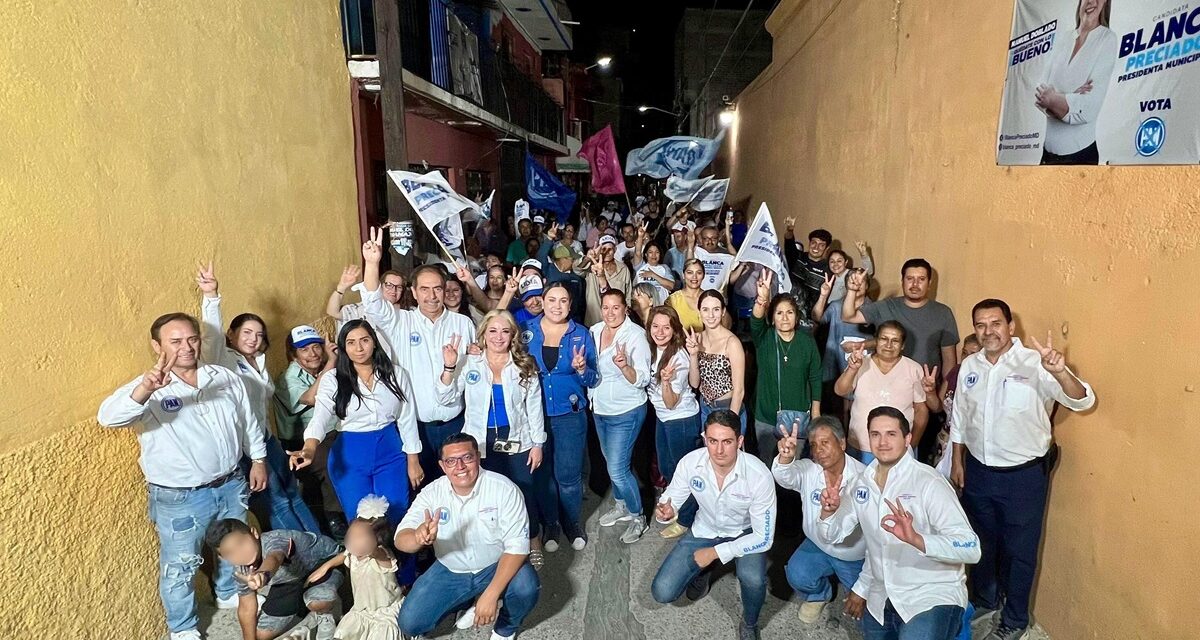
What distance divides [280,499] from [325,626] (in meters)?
0.90

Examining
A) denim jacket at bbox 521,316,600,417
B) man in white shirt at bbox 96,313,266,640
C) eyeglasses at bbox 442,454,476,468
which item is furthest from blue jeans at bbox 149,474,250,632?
denim jacket at bbox 521,316,600,417

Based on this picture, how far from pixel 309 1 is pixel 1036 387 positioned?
6.28m

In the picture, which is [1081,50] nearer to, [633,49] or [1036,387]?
[1036,387]

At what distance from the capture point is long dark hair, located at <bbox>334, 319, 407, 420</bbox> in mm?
4191

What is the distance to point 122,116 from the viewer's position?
148 inches

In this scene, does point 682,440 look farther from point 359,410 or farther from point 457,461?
point 359,410

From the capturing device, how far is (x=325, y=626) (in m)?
3.89

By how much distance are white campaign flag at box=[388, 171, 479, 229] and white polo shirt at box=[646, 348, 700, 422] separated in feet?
7.18

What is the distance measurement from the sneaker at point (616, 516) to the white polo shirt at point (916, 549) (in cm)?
201

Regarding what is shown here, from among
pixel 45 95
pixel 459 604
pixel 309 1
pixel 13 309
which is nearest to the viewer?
pixel 13 309

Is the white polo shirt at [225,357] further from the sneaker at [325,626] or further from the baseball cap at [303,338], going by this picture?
the sneaker at [325,626]

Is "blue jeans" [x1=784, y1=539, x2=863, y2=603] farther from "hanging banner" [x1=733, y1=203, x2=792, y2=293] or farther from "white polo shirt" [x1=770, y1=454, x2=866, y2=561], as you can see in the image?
"hanging banner" [x1=733, y1=203, x2=792, y2=293]

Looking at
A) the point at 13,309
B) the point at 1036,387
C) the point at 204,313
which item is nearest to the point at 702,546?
the point at 1036,387

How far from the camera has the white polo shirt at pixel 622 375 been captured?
484cm
